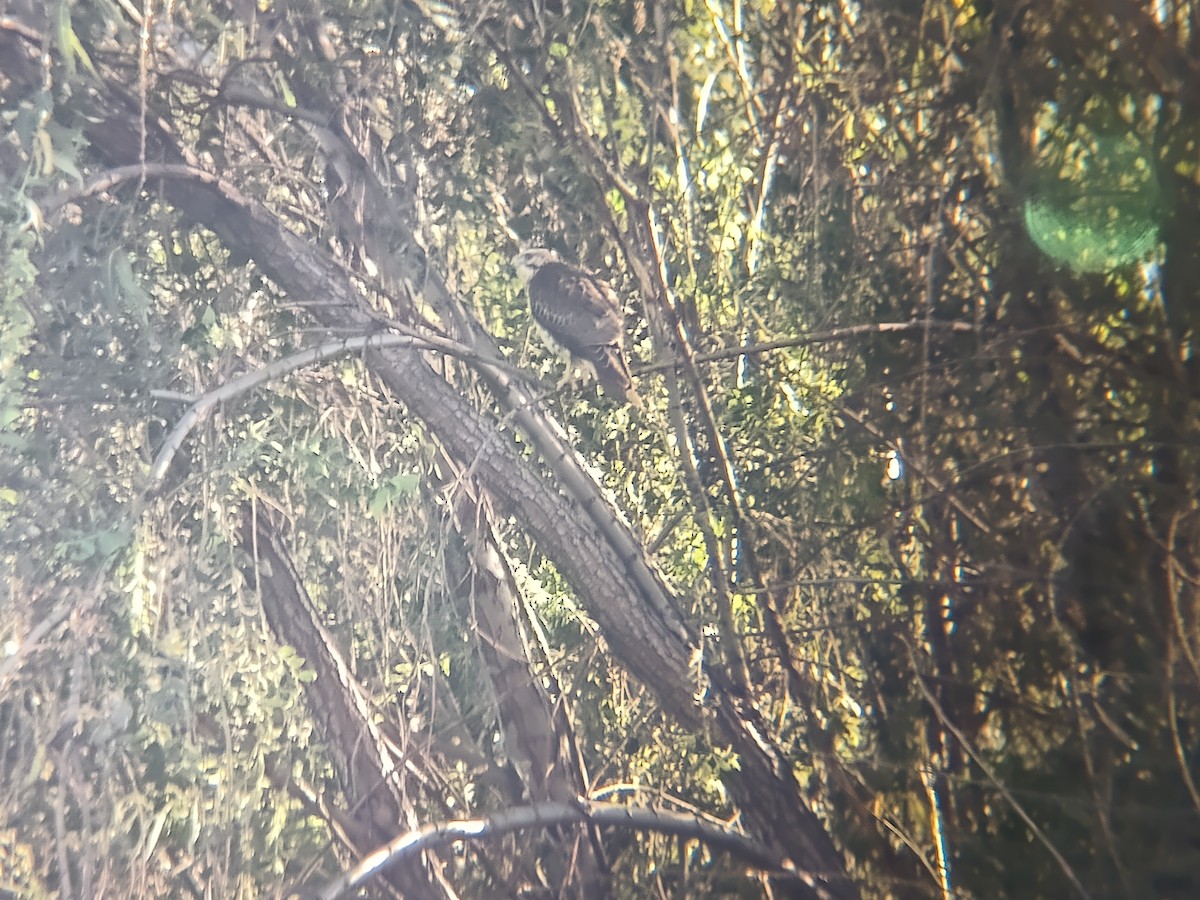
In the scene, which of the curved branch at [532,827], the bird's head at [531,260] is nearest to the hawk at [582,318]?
the bird's head at [531,260]

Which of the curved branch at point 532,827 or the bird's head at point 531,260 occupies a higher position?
the bird's head at point 531,260

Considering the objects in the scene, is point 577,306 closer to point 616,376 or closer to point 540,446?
point 616,376

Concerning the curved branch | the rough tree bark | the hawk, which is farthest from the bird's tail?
the curved branch

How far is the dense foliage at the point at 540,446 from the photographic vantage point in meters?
1.02

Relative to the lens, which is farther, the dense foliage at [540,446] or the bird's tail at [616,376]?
the bird's tail at [616,376]

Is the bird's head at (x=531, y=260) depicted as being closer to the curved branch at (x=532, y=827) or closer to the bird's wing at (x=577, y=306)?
the bird's wing at (x=577, y=306)

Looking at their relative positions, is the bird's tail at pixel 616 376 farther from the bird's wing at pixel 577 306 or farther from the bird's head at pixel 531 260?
the bird's head at pixel 531 260

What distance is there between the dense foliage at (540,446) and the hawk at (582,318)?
0.03 meters

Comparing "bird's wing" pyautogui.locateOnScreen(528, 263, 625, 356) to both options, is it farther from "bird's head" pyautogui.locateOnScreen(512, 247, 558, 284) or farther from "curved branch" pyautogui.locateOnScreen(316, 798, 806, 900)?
"curved branch" pyautogui.locateOnScreen(316, 798, 806, 900)

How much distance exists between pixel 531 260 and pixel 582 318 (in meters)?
0.13

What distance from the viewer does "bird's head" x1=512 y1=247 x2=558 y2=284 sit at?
123 cm

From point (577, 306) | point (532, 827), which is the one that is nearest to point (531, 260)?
point (577, 306)

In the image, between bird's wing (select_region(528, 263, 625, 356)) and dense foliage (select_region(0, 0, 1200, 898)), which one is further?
bird's wing (select_region(528, 263, 625, 356))

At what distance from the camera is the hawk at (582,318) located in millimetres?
1200
